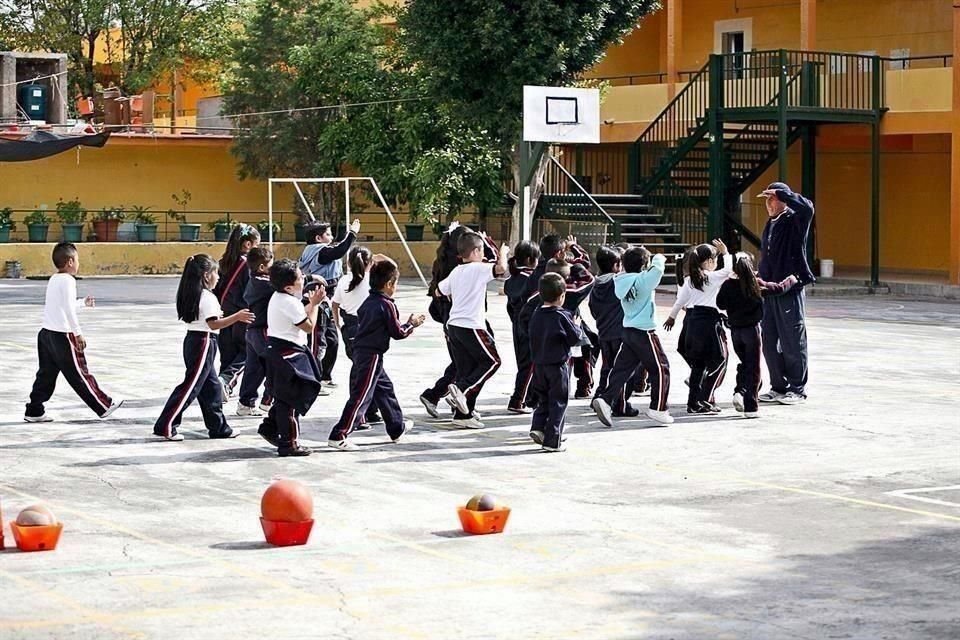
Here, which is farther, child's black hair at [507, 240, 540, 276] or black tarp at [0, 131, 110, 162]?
black tarp at [0, 131, 110, 162]

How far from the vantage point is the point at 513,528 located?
9141 mm

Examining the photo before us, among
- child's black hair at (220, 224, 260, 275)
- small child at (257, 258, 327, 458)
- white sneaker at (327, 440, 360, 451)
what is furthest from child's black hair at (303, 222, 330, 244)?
white sneaker at (327, 440, 360, 451)

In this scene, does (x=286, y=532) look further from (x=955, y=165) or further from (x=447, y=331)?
(x=955, y=165)

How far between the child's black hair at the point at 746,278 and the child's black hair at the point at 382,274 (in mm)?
3204

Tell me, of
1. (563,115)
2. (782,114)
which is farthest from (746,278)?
(782,114)

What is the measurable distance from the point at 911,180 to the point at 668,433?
23855mm

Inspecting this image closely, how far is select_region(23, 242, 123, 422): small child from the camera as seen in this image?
13.1 meters

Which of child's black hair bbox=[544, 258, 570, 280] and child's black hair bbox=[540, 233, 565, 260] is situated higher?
child's black hair bbox=[540, 233, 565, 260]

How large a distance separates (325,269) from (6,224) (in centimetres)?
2282

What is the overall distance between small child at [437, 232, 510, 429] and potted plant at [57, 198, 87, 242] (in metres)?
25.0

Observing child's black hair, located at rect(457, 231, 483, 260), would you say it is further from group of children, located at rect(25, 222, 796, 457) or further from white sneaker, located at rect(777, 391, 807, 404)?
white sneaker, located at rect(777, 391, 807, 404)

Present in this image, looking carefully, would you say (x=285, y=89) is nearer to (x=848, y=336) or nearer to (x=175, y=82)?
(x=175, y=82)

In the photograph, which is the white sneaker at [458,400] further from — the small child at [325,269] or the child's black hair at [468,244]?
the small child at [325,269]

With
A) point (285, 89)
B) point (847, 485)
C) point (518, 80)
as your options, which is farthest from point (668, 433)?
point (285, 89)
